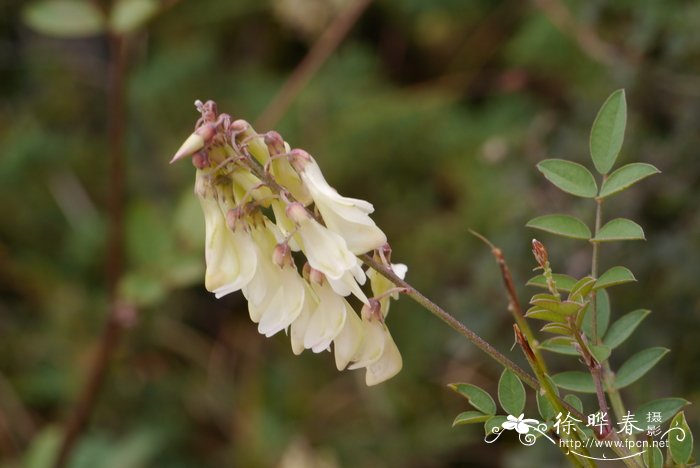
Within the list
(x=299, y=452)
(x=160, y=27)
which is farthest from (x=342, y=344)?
(x=160, y=27)

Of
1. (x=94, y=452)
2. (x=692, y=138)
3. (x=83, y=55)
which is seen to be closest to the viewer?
(x=692, y=138)

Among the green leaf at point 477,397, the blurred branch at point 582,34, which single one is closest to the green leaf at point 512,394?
the green leaf at point 477,397

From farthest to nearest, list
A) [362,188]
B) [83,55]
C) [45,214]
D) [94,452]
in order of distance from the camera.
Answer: [83,55] < [45,214] < [362,188] < [94,452]

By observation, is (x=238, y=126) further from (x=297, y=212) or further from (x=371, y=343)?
(x=371, y=343)

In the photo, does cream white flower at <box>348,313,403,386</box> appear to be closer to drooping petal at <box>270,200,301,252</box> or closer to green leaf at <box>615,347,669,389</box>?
drooping petal at <box>270,200,301,252</box>

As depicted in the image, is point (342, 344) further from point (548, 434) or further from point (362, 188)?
point (362, 188)
